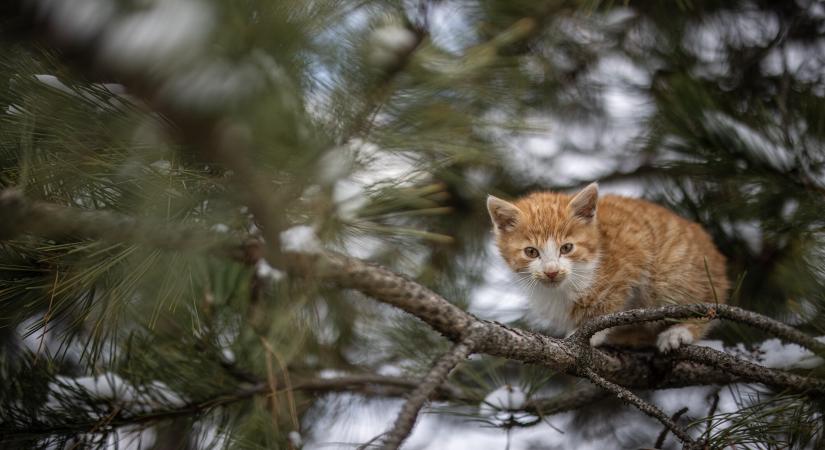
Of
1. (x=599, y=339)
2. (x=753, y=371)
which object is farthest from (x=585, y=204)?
(x=753, y=371)

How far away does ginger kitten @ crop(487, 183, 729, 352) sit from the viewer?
248 centimetres

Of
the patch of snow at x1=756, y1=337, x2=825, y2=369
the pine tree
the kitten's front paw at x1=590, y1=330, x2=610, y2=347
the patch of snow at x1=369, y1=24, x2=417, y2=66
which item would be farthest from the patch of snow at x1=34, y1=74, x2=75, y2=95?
the patch of snow at x1=756, y1=337, x2=825, y2=369

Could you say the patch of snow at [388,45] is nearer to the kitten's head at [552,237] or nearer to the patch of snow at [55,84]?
the patch of snow at [55,84]

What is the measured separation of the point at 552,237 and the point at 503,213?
233mm

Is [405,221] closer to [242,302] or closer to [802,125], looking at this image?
[242,302]

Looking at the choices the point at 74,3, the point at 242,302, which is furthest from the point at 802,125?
the point at 74,3

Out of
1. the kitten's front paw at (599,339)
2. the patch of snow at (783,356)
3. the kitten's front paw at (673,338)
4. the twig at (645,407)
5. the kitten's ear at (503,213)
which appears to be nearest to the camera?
the twig at (645,407)

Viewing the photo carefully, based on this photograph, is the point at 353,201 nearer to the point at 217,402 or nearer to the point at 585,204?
the point at 217,402

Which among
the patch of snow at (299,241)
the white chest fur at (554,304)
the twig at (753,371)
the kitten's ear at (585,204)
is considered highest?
the kitten's ear at (585,204)

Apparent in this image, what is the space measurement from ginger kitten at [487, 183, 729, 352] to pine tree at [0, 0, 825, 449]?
Answer: 0.21m

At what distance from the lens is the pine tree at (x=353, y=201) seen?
1.18m

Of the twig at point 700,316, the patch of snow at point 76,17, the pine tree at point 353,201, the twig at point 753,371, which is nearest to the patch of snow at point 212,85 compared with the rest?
the pine tree at point 353,201

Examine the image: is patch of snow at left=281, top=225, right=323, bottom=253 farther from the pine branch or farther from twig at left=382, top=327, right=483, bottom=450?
the pine branch

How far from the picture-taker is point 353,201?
4.74ft
